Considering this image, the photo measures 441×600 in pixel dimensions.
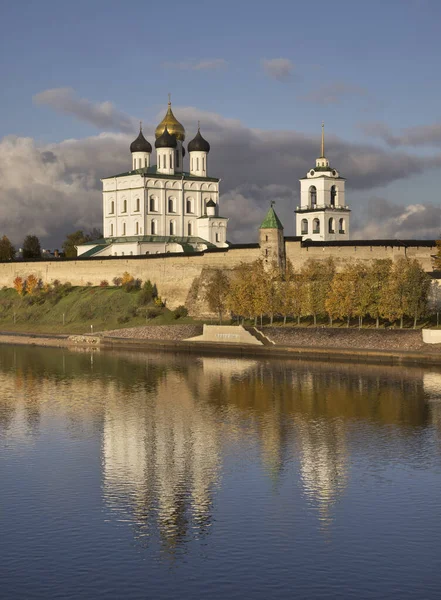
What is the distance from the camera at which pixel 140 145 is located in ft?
199

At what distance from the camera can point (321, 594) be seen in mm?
11750

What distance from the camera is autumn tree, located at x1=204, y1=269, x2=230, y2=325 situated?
4406 centimetres

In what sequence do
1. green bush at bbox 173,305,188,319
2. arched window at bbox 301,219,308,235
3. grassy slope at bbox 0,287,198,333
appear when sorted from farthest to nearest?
arched window at bbox 301,219,308,235, grassy slope at bbox 0,287,198,333, green bush at bbox 173,305,188,319

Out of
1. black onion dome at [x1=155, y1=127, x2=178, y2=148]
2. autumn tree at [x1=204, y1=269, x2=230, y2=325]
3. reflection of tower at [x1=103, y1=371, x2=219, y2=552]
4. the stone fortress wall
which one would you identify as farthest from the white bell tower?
reflection of tower at [x1=103, y1=371, x2=219, y2=552]

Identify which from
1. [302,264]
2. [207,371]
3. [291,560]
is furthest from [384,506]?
[302,264]

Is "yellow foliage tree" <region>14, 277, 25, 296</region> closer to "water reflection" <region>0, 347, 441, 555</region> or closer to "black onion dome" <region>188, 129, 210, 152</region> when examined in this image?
"black onion dome" <region>188, 129, 210, 152</region>

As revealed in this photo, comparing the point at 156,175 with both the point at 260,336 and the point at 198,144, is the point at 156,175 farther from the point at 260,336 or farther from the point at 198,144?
the point at 260,336

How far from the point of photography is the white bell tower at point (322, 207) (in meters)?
60.0

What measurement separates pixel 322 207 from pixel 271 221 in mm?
16651

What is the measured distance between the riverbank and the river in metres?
5.57

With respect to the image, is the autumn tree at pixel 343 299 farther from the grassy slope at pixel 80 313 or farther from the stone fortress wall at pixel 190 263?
the grassy slope at pixel 80 313

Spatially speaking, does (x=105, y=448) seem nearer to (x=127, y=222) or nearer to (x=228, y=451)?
(x=228, y=451)

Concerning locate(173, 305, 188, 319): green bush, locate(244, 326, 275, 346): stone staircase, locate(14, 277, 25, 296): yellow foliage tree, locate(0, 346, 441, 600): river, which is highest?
locate(14, 277, 25, 296): yellow foliage tree

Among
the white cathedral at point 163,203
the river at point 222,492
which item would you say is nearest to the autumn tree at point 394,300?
the river at point 222,492
